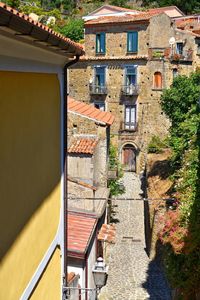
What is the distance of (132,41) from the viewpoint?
31.5m

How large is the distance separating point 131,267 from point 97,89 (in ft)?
58.4

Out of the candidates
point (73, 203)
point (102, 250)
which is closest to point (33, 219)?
point (73, 203)

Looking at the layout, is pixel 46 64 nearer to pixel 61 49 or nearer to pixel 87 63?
pixel 61 49

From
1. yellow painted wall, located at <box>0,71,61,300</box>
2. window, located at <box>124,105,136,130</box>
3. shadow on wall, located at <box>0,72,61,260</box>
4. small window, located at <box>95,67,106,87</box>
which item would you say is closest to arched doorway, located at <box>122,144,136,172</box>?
window, located at <box>124,105,136,130</box>

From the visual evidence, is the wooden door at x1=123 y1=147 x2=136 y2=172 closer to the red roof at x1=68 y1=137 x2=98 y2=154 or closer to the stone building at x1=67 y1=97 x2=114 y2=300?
the stone building at x1=67 y1=97 x2=114 y2=300

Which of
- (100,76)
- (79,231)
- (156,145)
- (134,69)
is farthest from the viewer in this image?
(100,76)

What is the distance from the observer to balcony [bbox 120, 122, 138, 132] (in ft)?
108

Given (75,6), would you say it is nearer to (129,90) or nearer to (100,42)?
(100,42)

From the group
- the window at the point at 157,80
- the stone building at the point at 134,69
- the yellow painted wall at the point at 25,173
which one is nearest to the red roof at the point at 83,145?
the yellow painted wall at the point at 25,173

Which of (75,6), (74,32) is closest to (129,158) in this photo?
(74,32)

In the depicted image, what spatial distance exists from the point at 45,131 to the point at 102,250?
1277 cm

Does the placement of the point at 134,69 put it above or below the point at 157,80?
above

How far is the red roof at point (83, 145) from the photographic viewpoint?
14.8 metres

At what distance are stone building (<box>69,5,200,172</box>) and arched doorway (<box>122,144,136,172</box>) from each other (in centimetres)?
8
